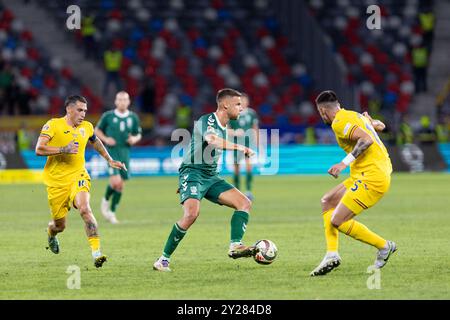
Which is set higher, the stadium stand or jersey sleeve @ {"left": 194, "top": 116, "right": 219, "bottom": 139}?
the stadium stand

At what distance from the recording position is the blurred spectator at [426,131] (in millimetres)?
35125

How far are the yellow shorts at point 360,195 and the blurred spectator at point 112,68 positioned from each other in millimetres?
A: 27528

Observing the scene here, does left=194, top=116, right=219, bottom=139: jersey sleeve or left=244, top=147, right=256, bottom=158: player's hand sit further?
left=194, top=116, right=219, bottom=139: jersey sleeve

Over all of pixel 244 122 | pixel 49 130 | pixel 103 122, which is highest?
pixel 244 122

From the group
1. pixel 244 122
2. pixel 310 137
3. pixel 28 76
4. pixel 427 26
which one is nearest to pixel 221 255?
pixel 244 122

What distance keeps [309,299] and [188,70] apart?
31980 millimetres

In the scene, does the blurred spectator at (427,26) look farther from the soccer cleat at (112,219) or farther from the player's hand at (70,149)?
the player's hand at (70,149)

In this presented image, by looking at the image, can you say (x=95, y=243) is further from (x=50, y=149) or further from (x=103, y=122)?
(x=103, y=122)

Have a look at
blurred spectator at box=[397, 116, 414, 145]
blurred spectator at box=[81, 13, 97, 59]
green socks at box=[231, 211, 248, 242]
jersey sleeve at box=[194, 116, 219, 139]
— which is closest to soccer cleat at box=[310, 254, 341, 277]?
green socks at box=[231, 211, 248, 242]

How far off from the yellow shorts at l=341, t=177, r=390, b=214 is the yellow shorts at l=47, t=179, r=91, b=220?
3486 mm

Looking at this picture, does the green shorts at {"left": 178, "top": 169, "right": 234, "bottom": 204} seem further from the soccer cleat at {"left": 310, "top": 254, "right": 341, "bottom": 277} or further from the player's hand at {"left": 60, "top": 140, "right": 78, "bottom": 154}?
the soccer cleat at {"left": 310, "top": 254, "right": 341, "bottom": 277}

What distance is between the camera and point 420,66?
40688 millimetres

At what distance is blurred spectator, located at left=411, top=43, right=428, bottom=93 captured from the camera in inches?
1593

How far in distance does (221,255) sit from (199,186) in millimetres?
1742
